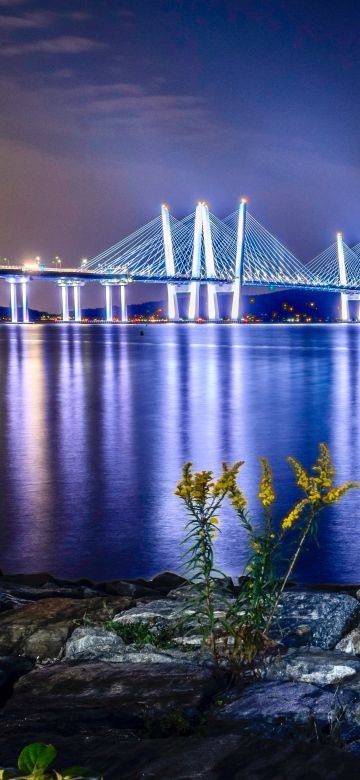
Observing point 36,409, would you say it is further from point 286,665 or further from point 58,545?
point 286,665

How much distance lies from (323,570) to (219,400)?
16831mm

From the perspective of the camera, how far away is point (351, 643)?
15.4 ft

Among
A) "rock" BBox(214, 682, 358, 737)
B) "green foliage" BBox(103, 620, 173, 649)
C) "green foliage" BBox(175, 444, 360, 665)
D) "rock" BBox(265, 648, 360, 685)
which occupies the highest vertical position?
"green foliage" BBox(175, 444, 360, 665)

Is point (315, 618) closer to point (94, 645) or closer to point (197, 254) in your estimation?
point (94, 645)

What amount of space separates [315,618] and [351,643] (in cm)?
24

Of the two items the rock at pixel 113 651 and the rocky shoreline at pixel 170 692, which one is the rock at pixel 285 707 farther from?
the rock at pixel 113 651

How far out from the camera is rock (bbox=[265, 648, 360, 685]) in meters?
4.07

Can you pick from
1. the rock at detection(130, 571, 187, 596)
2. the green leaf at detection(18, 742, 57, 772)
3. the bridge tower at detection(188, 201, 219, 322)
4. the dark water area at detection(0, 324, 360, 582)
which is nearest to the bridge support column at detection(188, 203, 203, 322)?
the bridge tower at detection(188, 201, 219, 322)

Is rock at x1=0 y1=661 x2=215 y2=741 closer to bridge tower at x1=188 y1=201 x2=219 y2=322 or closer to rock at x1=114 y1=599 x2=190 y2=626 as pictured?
rock at x1=114 y1=599 x2=190 y2=626

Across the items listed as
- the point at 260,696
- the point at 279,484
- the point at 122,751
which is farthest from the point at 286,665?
the point at 279,484

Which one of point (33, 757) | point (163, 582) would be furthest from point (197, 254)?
point (33, 757)

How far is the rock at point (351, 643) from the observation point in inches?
183

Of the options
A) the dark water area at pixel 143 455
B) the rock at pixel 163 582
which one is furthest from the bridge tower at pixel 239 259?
the rock at pixel 163 582

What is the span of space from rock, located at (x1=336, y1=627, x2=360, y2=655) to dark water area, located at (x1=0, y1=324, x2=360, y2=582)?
2.57 meters
